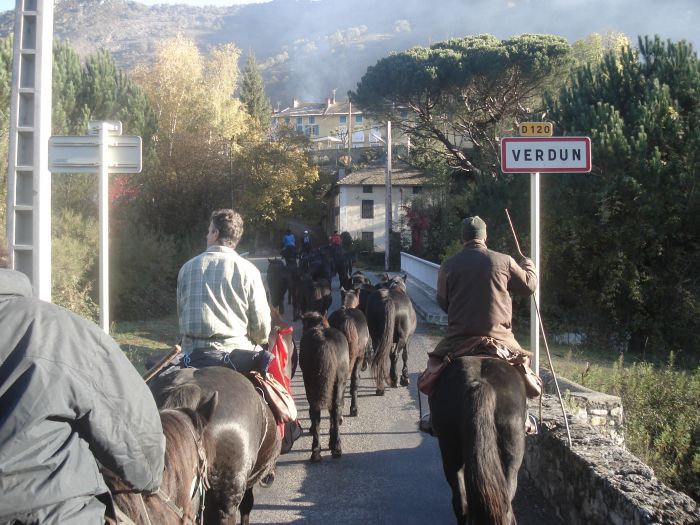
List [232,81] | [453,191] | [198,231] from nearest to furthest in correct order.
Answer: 1. [198,231]
2. [453,191]
3. [232,81]

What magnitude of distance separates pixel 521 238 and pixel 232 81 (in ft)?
118

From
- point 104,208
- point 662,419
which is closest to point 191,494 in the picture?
point 104,208

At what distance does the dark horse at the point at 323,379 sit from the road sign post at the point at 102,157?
204 cm

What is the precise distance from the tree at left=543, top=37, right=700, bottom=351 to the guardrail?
4091mm

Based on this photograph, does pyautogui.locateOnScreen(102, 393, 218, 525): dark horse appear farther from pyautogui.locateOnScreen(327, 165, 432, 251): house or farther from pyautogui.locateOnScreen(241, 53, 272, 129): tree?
pyautogui.locateOnScreen(241, 53, 272, 129): tree

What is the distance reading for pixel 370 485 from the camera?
669 cm

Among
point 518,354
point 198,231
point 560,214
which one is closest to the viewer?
point 518,354

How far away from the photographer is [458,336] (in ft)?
17.6

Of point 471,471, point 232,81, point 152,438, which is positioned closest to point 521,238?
point 471,471

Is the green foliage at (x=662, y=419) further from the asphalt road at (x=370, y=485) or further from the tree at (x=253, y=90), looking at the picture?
the tree at (x=253, y=90)

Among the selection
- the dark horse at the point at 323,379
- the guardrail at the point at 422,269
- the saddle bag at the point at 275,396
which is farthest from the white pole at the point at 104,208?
the guardrail at the point at 422,269

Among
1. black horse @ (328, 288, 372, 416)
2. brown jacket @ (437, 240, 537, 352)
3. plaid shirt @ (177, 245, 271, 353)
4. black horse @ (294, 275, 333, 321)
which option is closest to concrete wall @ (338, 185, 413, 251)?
black horse @ (294, 275, 333, 321)

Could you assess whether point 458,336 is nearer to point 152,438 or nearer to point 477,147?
point 152,438

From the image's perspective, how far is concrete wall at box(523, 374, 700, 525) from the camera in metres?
4.40
